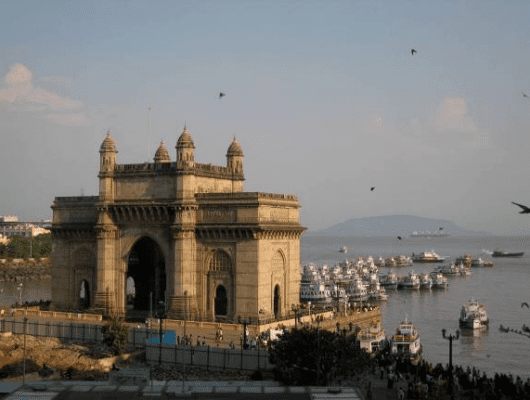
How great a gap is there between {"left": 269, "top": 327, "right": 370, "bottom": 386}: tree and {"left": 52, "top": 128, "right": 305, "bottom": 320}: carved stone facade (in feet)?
62.1

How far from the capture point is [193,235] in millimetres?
64500

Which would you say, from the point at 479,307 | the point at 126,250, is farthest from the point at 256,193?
the point at 479,307

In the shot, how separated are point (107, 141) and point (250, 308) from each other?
782 inches

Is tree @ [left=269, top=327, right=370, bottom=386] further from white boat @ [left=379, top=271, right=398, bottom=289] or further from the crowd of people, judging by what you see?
white boat @ [left=379, top=271, right=398, bottom=289]

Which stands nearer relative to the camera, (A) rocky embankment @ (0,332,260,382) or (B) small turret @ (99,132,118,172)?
(A) rocky embankment @ (0,332,260,382)

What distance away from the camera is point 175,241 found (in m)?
64.3

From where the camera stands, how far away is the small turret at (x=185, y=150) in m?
64.7

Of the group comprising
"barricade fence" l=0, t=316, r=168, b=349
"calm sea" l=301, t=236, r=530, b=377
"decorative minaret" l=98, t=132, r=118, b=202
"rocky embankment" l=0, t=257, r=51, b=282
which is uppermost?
"decorative minaret" l=98, t=132, r=118, b=202

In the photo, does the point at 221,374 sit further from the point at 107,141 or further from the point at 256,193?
the point at 107,141

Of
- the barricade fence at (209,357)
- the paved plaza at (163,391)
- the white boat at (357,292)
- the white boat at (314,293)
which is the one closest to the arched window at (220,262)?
the barricade fence at (209,357)

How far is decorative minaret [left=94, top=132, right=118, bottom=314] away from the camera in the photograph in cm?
6788

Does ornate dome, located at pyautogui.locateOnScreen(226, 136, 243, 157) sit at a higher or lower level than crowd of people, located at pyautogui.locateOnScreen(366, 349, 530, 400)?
higher

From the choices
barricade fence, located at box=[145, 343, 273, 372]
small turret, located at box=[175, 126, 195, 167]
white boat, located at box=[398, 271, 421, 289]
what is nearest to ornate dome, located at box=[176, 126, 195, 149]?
small turret, located at box=[175, 126, 195, 167]

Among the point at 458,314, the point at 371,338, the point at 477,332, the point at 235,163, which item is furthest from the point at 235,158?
the point at 458,314
